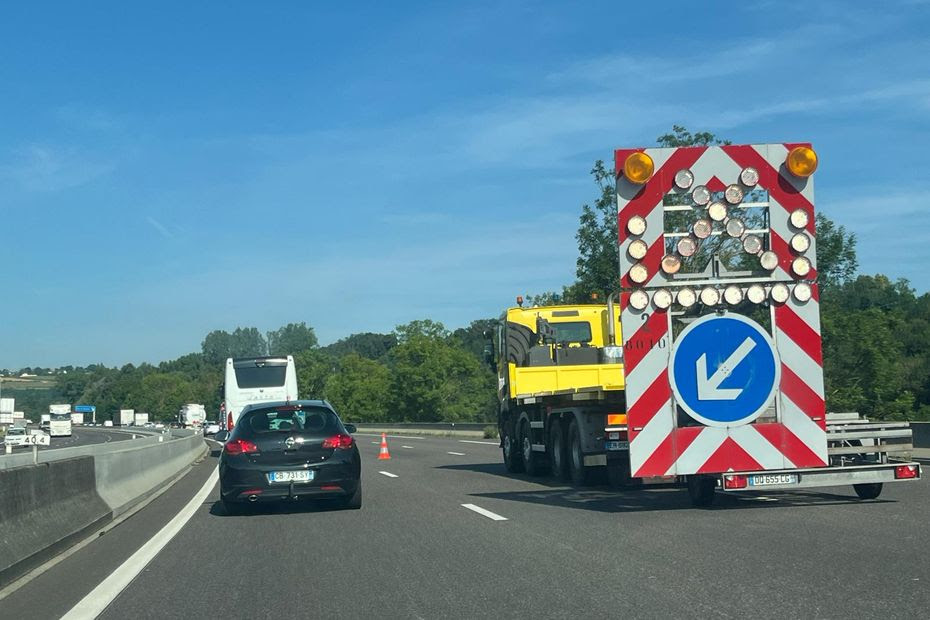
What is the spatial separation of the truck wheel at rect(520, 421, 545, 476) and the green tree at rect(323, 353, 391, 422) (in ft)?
381

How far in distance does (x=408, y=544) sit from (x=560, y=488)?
6.50 meters

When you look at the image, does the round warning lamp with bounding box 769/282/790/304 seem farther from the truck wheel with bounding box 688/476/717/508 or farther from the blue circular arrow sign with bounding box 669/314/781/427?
the truck wheel with bounding box 688/476/717/508

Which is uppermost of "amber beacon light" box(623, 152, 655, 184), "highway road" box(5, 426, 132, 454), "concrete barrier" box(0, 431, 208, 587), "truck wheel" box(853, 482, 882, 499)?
"amber beacon light" box(623, 152, 655, 184)

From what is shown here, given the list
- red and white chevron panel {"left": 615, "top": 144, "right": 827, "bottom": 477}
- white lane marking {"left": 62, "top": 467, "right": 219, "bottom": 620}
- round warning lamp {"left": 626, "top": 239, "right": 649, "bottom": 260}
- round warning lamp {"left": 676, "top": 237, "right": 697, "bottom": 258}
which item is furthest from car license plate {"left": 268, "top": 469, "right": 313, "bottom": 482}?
round warning lamp {"left": 676, "top": 237, "right": 697, "bottom": 258}

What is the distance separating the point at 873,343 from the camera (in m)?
75.8

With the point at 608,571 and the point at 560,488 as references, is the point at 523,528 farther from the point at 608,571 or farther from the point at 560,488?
the point at 560,488

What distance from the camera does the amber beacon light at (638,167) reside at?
1123 centimetres

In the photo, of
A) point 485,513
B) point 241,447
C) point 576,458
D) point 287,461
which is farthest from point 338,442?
point 576,458

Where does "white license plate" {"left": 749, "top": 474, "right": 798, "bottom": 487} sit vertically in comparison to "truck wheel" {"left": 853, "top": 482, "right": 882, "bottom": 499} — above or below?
above

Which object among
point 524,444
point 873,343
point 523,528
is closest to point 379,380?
point 873,343

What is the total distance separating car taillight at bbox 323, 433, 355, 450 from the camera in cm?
1323

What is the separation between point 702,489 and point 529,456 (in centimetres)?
750

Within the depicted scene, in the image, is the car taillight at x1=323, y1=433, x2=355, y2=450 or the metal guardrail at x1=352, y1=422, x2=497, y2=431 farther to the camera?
the metal guardrail at x1=352, y1=422, x2=497, y2=431

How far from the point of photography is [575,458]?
53.4ft
